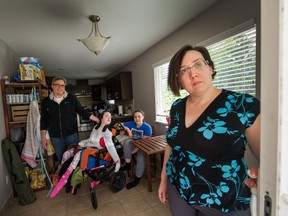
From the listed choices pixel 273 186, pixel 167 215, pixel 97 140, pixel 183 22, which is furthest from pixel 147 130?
pixel 273 186

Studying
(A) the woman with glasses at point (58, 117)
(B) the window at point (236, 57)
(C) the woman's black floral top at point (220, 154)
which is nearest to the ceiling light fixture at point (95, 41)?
(A) the woman with glasses at point (58, 117)

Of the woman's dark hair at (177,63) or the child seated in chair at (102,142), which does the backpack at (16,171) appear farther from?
the woman's dark hair at (177,63)

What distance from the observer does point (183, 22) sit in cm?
221

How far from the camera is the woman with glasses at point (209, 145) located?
26.0 inches

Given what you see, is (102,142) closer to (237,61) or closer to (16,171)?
(16,171)

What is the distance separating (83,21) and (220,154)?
2143 mm

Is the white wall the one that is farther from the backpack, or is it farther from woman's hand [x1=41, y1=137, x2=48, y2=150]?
woman's hand [x1=41, y1=137, x2=48, y2=150]

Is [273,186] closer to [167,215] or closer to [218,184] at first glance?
[218,184]

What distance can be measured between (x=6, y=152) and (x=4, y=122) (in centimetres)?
43

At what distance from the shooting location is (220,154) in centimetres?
69

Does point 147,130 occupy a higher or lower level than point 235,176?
lower

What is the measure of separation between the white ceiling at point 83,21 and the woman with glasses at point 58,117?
2.41 ft

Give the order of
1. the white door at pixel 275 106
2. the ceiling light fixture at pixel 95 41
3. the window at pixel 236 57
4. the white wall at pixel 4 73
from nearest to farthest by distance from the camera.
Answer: the white door at pixel 275 106 → the window at pixel 236 57 → the ceiling light fixture at pixel 95 41 → the white wall at pixel 4 73

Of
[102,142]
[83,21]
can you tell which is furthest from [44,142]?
[83,21]
